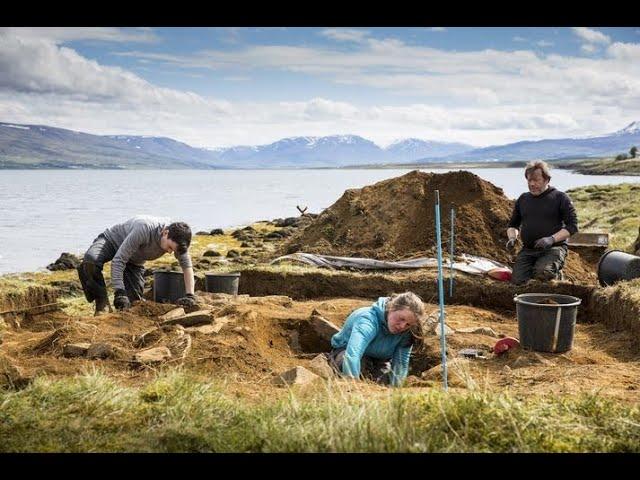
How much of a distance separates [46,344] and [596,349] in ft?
20.5

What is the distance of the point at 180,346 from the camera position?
6617 mm

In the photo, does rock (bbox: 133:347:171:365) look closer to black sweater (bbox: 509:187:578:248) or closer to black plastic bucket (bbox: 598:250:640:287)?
black sweater (bbox: 509:187:578:248)

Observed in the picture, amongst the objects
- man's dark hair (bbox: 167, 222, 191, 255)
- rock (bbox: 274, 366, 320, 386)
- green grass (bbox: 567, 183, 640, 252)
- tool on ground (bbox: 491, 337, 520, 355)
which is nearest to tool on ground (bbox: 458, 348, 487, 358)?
tool on ground (bbox: 491, 337, 520, 355)

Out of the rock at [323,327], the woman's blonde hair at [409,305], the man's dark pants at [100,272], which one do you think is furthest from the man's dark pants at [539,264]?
the man's dark pants at [100,272]

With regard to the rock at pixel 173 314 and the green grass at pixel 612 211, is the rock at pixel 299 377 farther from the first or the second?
the green grass at pixel 612 211

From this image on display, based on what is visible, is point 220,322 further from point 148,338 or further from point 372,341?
point 372,341

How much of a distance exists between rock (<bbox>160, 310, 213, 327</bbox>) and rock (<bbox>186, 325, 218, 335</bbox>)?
0.12 m

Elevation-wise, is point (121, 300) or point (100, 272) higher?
point (100, 272)

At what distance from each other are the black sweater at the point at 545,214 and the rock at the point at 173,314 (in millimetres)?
4702

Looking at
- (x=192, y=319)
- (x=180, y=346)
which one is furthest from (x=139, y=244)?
(x=180, y=346)

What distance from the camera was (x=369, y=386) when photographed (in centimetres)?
535

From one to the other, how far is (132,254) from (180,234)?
3.26 feet
